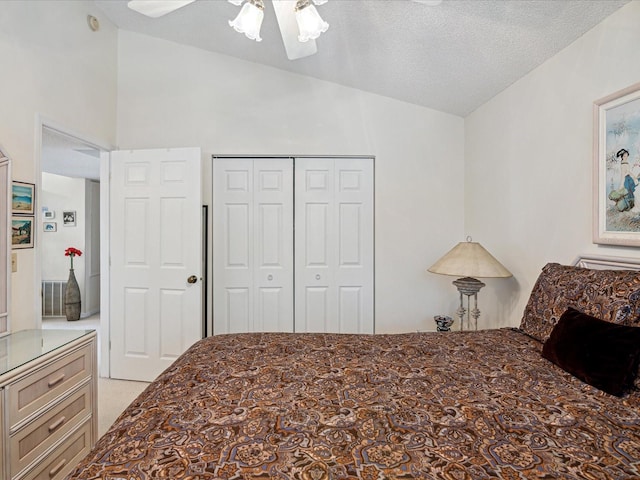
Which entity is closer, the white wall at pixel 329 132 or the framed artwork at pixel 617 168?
the framed artwork at pixel 617 168

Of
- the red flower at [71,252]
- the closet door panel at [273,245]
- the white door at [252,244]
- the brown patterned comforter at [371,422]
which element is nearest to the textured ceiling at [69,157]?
the red flower at [71,252]

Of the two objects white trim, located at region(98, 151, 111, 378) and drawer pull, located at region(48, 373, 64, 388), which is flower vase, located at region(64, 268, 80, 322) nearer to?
white trim, located at region(98, 151, 111, 378)

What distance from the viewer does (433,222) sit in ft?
11.0

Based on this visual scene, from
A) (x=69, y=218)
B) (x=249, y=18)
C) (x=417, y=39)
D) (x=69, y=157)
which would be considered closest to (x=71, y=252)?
(x=69, y=218)

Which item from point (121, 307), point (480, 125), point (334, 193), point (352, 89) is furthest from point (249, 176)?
point (480, 125)

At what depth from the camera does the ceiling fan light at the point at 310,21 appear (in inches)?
61.2

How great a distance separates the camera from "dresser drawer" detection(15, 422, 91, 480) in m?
1.64

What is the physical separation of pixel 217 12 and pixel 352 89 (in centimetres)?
130

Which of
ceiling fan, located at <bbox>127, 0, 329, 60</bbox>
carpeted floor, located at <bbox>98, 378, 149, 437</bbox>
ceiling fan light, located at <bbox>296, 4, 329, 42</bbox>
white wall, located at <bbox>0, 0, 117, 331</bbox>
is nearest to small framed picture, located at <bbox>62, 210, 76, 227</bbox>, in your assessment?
white wall, located at <bbox>0, 0, 117, 331</bbox>

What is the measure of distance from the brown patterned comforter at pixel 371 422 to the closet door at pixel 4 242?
1218 mm

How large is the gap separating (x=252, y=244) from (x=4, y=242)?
1786 millimetres

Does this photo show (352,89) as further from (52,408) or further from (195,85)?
(52,408)

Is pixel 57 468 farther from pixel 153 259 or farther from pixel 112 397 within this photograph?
pixel 153 259

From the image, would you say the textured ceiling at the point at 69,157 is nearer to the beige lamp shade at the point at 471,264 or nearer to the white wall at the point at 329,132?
the white wall at the point at 329,132
